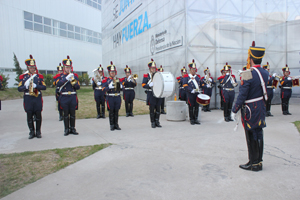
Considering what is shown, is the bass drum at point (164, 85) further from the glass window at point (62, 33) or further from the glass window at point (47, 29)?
the glass window at point (62, 33)

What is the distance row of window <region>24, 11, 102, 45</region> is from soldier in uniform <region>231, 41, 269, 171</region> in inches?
1101

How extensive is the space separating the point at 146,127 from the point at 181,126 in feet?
3.80

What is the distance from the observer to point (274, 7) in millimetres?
13531

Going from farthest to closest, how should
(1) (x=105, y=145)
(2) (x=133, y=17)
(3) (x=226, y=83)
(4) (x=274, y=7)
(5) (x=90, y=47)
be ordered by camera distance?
(5) (x=90, y=47) → (2) (x=133, y=17) → (4) (x=274, y=7) → (3) (x=226, y=83) → (1) (x=105, y=145)

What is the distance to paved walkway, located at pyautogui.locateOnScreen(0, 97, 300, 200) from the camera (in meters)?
3.23

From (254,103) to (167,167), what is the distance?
71.8 inches

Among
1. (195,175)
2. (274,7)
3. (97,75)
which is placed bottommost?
(195,175)

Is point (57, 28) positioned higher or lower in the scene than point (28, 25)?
higher

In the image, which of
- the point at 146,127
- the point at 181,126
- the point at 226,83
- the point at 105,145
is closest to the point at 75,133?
the point at 105,145

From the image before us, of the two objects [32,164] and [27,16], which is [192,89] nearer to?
[32,164]

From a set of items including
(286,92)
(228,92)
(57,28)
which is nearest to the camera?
(228,92)

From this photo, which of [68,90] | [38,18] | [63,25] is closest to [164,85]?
[68,90]

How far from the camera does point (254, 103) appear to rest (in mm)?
3938

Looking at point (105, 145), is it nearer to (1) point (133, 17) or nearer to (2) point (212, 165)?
(2) point (212, 165)
